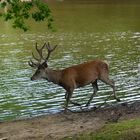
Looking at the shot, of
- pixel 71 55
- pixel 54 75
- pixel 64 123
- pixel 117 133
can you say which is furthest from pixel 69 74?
pixel 71 55

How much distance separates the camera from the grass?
8.26m

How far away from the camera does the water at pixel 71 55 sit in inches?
610

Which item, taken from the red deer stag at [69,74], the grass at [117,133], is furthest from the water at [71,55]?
the grass at [117,133]

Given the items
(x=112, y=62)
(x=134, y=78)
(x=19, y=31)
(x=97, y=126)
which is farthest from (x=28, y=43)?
(x=97, y=126)

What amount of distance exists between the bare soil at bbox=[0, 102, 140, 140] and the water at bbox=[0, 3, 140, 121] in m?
1.39

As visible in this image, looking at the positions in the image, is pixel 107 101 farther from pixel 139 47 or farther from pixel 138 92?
pixel 139 47

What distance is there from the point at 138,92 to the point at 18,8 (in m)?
5.47

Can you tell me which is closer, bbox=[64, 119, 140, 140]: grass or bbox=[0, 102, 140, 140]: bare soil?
bbox=[64, 119, 140, 140]: grass

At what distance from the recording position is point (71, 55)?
25.0 meters

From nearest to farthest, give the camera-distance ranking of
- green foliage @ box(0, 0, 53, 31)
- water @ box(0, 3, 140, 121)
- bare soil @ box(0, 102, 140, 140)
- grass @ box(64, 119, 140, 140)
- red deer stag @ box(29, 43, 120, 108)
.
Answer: grass @ box(64, 119, 140, 140), bare soil @ box(0, 102, 140, 140), green foliage @ box(0, 0, 53, 31), red deer stag @ box(29, 43, 120, 108), water @ box(0, 3, 140, 121)

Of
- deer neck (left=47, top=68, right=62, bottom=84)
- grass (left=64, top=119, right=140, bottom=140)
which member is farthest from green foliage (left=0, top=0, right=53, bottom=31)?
grass (left=64, top=119, right=140, bottom=140)

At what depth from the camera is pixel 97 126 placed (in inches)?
418

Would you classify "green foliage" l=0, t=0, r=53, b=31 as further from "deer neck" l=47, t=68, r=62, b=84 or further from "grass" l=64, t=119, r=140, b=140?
"grass" l=64, t=119, r=140, b=140

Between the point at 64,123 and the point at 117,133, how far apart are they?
332 cm
